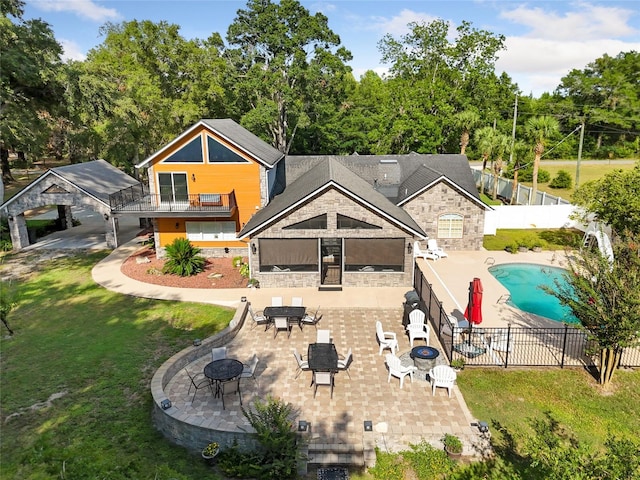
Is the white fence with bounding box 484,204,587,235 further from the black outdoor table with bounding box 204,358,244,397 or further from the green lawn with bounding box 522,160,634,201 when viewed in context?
the black outdoor table with bounding box 204,358,244,397

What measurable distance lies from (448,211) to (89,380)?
22.6 m

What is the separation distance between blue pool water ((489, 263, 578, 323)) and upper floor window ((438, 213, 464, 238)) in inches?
153

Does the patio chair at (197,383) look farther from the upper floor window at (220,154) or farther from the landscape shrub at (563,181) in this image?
the landscape shrub at (563,181)

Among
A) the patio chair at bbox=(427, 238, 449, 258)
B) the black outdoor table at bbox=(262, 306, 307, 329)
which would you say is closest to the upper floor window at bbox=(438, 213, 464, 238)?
the patio chair at bbox=(427, 238, 449, 258)

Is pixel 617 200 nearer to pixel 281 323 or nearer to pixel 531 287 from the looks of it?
pixel 531 287

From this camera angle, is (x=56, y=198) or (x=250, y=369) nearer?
(x=250, y=369)

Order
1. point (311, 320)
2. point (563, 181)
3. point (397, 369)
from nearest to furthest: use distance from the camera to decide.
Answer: point (397, 369), point (311, 320), point (563, 181)

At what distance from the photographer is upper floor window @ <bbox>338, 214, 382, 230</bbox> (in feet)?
70.2

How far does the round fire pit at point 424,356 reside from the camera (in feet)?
46.9

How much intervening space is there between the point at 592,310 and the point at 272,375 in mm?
10380

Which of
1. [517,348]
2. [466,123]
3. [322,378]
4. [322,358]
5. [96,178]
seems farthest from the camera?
[466,123]

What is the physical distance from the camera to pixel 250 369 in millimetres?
14023

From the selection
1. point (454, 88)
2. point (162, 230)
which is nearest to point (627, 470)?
point (162, 230)

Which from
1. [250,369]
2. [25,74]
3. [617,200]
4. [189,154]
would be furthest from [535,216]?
[25,74]
